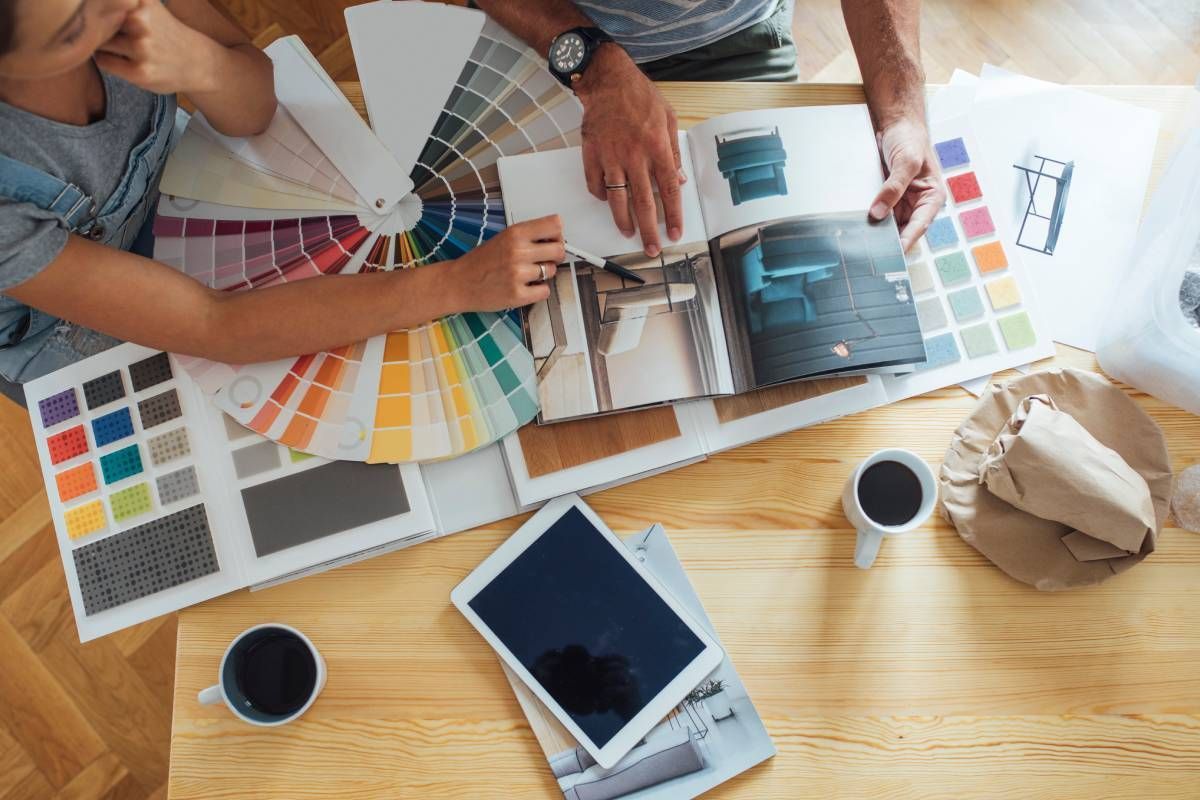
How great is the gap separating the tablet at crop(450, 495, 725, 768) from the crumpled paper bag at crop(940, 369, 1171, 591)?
0.29 meters

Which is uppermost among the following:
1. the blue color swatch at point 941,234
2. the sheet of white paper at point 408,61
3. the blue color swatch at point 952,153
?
the sheet of white paper at point 408,61

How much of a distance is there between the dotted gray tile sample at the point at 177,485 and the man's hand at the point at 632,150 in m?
0.49

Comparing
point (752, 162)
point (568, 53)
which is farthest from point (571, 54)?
point (752, 162)

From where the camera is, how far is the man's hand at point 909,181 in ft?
2.71

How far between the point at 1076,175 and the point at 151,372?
1013mm

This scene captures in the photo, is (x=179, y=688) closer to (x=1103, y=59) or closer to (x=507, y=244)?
(x=507, y=244)

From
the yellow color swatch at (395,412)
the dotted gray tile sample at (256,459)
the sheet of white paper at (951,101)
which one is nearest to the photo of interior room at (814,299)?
the sheet of white paper at (951,101)

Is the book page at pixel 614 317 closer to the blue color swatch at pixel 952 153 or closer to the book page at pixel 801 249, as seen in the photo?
the book page at pixel 801 249

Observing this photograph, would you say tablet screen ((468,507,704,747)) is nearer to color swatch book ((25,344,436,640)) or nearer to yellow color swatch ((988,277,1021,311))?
color swatch book ((25,344,436,640))

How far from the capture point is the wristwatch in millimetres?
869

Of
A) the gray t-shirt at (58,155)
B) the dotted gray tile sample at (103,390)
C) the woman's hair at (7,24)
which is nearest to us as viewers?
the woman's hair at (7,24)

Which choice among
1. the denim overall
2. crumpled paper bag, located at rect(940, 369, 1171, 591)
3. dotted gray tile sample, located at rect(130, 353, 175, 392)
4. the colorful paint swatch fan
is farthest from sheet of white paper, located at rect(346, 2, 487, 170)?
crumpled paper bag, located at rect(940, 369, 1171, 591)

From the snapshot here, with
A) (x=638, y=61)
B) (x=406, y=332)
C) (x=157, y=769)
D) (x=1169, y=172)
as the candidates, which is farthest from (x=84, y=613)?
(x=1169, y=172)

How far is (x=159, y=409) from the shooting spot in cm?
81
